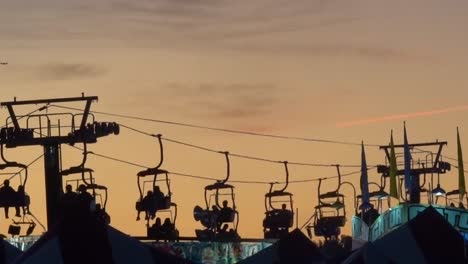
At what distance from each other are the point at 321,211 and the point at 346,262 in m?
51.3

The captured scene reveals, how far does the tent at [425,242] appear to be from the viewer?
179 ft

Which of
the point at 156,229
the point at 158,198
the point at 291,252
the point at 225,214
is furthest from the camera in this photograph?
the point at 225,214

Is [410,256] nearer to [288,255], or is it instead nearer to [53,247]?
[288,255]

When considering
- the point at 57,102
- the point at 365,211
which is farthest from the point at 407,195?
the point at 57,102

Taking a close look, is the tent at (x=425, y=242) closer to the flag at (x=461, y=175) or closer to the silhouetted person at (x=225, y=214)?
the silhouetted person at (x=225, y=214)

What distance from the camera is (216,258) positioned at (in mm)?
76812

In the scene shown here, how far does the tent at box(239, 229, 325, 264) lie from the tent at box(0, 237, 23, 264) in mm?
5189

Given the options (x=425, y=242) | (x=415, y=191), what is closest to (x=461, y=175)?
(x=415, y=191)

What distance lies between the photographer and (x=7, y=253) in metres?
52.5

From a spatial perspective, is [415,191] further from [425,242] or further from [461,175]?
[425,242]

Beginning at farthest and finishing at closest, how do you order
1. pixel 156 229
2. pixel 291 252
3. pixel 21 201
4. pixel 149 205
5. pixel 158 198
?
pixel 156 229, pixel 158 198, pixel 149 205, pixel 21 201, pixel 291 252

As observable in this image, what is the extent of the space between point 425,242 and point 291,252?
3.37m

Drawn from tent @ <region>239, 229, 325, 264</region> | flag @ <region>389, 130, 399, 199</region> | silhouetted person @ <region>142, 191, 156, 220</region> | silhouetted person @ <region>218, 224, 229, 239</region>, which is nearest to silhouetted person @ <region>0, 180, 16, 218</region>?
silhouetted person @ <region>142, 191, 156, 220</region>

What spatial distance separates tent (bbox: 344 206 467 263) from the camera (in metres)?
54.6
